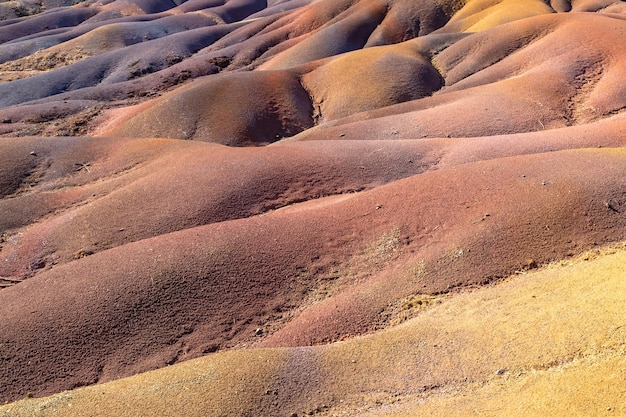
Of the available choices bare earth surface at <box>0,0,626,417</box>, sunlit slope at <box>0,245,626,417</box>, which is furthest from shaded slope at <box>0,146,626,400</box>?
sunlit slope at <box>0,245,626,417</box>

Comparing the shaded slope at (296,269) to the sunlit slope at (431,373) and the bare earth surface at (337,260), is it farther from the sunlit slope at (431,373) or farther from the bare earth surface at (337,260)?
the sunlit slope at (431,373)

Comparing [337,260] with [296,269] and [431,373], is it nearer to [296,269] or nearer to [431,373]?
[296,269]

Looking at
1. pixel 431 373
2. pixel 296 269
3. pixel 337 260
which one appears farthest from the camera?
pixel 337 260

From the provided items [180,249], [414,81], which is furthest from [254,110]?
[180,249]

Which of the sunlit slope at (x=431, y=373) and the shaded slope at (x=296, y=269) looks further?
the shaded slope at (x=296, y=269)

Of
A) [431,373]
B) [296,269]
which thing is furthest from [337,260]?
[431,373]

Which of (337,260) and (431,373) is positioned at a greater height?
(431,373)

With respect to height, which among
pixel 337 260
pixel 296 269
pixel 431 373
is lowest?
pixel 337 260

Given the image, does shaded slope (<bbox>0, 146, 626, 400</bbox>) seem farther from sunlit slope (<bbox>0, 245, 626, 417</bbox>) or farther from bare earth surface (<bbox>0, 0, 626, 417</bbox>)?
sunlit slope (<bbox>0, 245, 626, 417</bbox>)

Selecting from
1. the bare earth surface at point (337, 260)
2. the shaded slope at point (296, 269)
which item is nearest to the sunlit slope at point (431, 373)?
the bare earth surface at point (337, 260)
